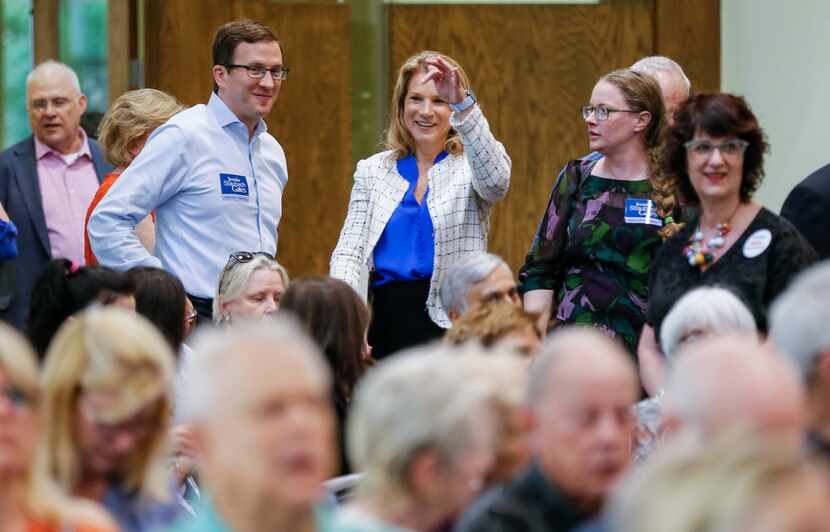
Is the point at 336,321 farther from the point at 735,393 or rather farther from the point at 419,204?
the point at 735,393

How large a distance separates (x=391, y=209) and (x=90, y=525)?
3584 millimetres

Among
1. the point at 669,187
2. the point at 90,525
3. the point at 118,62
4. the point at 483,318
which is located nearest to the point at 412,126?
the point at 669,187

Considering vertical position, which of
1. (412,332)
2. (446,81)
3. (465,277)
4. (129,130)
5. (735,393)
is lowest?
(412,332)

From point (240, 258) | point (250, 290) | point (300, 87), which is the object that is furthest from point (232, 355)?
point (300, 87)

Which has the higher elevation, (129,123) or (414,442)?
(129,123)

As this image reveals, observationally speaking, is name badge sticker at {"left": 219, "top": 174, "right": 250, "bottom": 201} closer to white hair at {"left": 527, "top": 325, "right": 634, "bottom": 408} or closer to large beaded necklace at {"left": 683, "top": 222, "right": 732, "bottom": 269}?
large beaded necklace at {"left": 683, "top": 222, "right": 732, "bottom": 269}

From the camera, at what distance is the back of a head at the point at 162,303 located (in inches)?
197

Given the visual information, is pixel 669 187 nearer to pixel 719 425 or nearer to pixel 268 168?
pixel 268 168

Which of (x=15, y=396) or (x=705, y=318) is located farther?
(x=705, y=318)

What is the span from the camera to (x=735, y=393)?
99.1 inches

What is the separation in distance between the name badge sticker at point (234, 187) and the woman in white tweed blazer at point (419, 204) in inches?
16.1

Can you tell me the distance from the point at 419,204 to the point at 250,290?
101cm

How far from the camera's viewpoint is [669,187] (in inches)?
207

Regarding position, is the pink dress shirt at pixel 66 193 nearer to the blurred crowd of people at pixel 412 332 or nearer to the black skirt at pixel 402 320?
the blurred crowd of people at pixel 412 332
